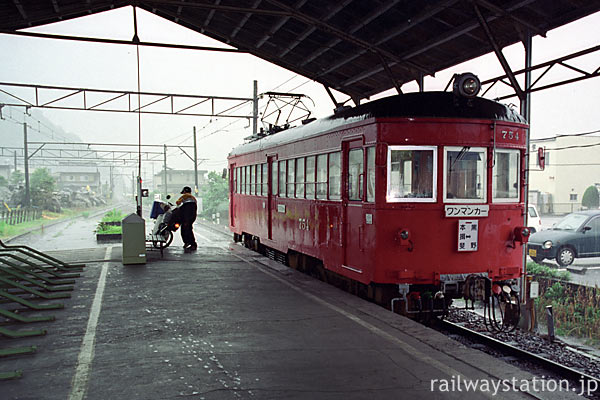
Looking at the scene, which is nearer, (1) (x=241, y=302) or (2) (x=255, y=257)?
(1) (x=241, y=302)

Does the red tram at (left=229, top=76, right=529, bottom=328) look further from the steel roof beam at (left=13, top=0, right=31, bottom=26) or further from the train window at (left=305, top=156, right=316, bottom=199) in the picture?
the steel roof beam at (left=13, top=0, right=31, bottom=26)

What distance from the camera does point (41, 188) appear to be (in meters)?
34.1

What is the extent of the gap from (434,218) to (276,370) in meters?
3.39

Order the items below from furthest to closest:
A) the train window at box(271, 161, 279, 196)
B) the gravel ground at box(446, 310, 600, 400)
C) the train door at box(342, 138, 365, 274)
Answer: the train window at box(271, 161, 279, 196) < the train door at box(342, 138, 365, 274) < the gravel ground at box(446, 310, 600, 400)

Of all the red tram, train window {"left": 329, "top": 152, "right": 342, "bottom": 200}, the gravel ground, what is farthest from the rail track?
train window {"left": 329, "top": 152, "right": 342, "bottom": 200}

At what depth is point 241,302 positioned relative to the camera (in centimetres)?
761

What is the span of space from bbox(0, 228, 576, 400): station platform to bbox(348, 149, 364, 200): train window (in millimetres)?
1642

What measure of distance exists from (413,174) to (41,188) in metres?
33.1

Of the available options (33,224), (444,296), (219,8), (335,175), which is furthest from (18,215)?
(444,296)

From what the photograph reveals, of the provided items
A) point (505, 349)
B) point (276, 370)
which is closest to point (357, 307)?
point (505, 349)

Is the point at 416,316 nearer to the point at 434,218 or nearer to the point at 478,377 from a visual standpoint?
the point at 434,218

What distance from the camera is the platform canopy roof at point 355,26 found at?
32.5 feet

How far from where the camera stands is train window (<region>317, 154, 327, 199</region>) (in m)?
8.84

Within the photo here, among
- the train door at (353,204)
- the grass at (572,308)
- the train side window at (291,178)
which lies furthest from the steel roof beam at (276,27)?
the grass at (572,308)
